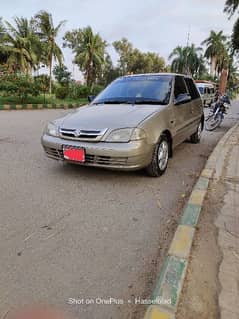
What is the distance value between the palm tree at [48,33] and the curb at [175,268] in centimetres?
2307

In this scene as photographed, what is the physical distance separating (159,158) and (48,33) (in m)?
23.8

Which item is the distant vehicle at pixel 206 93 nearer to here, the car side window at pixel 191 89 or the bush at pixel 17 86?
the bush at pixel 17 86

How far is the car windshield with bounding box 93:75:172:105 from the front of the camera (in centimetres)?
424

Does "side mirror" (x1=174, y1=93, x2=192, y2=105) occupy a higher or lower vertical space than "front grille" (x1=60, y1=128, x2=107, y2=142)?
higher

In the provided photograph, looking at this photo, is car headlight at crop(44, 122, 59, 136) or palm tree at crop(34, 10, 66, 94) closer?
car headlight at crop(44, 122, 59, 136)

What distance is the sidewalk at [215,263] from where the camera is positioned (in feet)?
5.25

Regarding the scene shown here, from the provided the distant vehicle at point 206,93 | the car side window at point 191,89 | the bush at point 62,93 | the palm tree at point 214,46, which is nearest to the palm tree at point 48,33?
the bush at point 62,93

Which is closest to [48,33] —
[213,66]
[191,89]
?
[191,89]

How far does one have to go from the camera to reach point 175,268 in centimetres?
191

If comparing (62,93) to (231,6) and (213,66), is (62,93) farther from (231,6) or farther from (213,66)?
(213,66)

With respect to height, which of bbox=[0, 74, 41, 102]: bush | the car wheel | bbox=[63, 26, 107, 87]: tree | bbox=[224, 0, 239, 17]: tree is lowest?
the car wheel

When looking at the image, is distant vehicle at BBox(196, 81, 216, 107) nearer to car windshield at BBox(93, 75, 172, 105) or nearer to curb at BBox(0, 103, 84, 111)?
curb at BBox(0, 103, 84, 111)

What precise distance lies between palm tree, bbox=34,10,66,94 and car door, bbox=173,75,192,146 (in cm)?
2062

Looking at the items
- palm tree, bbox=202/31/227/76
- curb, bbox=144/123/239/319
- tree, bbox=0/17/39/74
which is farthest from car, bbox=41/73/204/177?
palm tree, bbox=202/31/227/76
